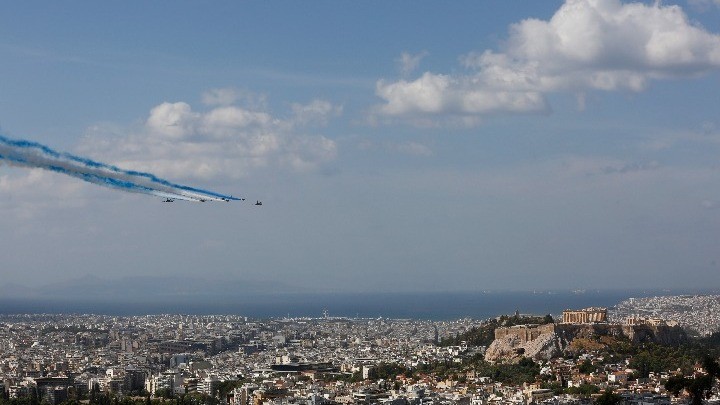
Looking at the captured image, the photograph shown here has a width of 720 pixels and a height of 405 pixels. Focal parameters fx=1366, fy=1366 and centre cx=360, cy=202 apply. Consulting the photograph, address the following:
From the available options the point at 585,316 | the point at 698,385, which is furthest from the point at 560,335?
the point at 698,385

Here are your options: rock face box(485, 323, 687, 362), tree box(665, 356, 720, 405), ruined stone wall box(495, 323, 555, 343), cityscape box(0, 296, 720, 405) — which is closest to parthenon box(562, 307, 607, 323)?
cityscape box(0, 296, 720, 405)

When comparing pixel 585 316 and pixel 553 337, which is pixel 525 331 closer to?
pixel 553 337

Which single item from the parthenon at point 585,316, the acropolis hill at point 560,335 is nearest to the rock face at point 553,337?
the acropolis hill at point 560,335

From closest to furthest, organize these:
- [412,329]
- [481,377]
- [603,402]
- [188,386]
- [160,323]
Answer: [603,402] → [481,377] → [188,386] → [412,329] → [160,323]

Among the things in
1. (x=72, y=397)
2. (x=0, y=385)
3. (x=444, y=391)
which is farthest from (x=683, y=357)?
(x=0, y=385)

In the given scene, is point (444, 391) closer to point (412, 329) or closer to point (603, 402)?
point (603, 402)

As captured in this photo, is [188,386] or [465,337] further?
[465,337]

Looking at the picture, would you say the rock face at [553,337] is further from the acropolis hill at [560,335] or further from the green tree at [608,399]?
the green tree at [608,399]

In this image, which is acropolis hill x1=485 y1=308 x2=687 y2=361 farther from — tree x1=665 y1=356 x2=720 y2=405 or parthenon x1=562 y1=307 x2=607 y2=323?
tree x1=665 y1=356 x2=720 y2=405
